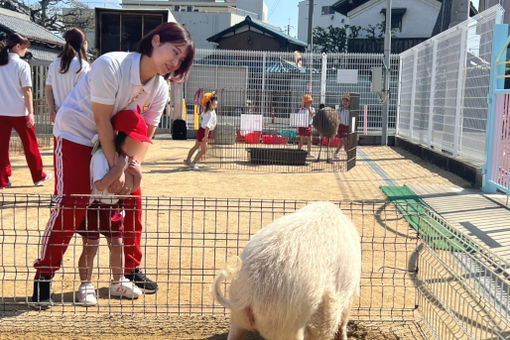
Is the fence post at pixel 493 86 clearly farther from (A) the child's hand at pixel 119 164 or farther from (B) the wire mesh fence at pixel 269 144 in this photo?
(A) the child's hand at pixel 119 164

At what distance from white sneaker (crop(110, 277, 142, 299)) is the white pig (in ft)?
4.11

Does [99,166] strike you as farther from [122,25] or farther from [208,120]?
[122,25]

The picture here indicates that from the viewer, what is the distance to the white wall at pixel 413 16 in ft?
125

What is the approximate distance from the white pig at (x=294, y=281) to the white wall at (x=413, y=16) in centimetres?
3786

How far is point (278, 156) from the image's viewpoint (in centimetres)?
1204

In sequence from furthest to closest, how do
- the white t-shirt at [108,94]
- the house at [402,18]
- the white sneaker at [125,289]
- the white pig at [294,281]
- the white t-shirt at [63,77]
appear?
1. the house at [402,18]
2. the white t-shirt at [63,77]
3. the white sneaker at [125,289]
4. the white t-shirt at [108,94]
5. the white pig at [294,281]

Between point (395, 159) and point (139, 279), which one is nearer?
point (139, 279)

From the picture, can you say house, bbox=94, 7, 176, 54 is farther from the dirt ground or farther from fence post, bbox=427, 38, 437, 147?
fence post, bbox=427, 38, 437, 147

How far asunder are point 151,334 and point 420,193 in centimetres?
591

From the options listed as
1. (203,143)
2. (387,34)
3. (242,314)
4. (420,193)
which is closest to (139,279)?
(242,314)

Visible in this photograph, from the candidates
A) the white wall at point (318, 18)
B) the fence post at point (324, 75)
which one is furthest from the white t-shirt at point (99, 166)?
the white wall at point (318, 18)

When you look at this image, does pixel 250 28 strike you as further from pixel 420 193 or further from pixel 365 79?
pixel 420 193

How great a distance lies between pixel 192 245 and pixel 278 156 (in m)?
8.52

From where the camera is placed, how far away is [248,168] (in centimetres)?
1152
